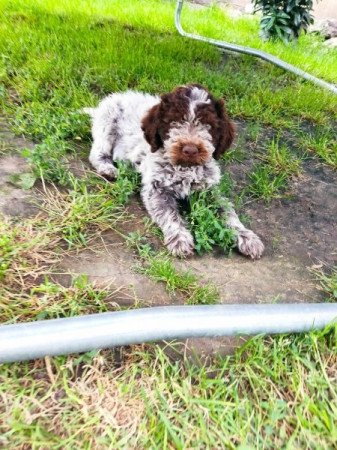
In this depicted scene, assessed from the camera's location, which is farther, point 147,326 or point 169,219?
point 169,219

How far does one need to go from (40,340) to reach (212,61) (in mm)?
5817

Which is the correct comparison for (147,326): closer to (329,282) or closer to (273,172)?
(329,282)

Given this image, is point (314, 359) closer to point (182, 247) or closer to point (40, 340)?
point (182, 247)

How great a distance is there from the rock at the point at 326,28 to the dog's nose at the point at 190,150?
32.8 ft

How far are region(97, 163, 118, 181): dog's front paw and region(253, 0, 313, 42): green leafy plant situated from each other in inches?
248

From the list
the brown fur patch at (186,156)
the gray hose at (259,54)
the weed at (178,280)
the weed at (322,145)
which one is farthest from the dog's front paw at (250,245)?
the gray hose at (259,54)

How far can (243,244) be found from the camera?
3143mm

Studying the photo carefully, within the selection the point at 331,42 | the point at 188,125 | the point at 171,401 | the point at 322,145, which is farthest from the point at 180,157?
the point at 331,42

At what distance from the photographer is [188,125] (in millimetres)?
3342

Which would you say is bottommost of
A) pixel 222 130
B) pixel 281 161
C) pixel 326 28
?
pixel 281 161

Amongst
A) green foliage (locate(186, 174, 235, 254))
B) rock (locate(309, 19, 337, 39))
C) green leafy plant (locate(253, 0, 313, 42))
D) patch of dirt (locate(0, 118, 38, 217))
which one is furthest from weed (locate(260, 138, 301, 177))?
rock (locate(309, 19, 337, 39))

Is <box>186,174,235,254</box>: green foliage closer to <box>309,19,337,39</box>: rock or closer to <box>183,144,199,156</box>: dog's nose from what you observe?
<box>183,144,199,156</box>: dog's nose

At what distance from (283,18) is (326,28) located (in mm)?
4162

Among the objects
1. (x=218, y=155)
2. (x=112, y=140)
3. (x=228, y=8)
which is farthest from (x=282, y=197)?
(x=228, y=8)
